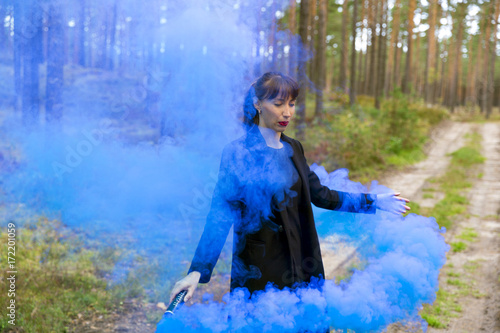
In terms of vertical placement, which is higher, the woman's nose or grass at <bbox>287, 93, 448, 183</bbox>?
the woman's nose

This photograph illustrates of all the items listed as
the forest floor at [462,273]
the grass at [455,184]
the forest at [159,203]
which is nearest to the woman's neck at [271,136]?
the forest at [159,203]

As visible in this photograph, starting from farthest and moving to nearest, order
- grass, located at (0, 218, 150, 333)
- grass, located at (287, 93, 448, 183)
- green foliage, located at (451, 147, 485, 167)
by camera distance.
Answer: green foliage, located at (451, 147, 485, 167) → grass, located at (287, 93, 448, 183) → grass, located at (0, 218, 150, 333)

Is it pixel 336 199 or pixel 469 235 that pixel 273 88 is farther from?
pixel 469 235

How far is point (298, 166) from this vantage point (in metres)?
2.13

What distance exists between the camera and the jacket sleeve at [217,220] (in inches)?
77.9

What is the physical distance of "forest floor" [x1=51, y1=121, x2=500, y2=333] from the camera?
4.07 metres

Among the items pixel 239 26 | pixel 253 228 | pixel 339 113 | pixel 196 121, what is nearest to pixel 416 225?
pixel 253 228

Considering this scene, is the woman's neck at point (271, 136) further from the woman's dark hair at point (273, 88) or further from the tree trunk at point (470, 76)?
the tree trunk at point (470, 76)

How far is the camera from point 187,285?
190 centimetres

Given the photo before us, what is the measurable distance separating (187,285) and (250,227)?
1.41ft

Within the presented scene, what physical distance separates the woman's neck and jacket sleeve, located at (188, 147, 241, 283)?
223mm

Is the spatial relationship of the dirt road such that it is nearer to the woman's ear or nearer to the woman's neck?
the woman's neck

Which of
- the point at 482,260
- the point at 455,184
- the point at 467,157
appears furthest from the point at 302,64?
the point at 467,157

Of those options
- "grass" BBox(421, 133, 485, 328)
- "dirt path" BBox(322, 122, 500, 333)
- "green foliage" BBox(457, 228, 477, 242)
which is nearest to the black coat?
"dirt path" BBox(322, 122, 500, 333)
